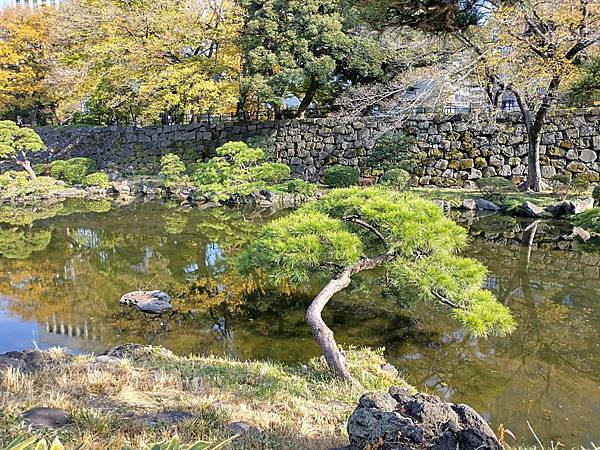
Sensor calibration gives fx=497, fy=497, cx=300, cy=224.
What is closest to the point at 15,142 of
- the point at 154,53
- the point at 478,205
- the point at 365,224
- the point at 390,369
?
the point at 154,53

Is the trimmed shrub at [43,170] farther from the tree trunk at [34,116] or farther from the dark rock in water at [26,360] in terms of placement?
the dark rock in water at [26,360]

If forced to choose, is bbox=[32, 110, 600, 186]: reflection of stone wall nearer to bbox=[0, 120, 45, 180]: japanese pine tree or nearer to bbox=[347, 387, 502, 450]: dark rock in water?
bbox=[0, 120, 45, 180]: japanese pine tree

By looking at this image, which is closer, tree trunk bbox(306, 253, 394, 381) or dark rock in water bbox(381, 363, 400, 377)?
tree trunk bbox(306, 253, 394, 381)

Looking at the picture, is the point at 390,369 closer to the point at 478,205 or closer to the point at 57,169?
the point at 478,205

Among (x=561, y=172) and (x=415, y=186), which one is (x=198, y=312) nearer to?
(x=415, y=186)

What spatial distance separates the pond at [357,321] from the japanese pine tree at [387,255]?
0.46 metres

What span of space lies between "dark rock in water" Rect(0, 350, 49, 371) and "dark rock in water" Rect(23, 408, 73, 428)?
1081mm

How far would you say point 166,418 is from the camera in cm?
262

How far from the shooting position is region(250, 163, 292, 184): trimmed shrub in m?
13.4

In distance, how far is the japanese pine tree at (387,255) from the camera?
438 cm

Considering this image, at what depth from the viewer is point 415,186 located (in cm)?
1401

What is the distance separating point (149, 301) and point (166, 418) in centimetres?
340

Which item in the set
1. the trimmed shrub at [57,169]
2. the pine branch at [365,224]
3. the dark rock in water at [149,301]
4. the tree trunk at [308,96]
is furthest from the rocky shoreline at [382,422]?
the trimmed shrub at [57,169]

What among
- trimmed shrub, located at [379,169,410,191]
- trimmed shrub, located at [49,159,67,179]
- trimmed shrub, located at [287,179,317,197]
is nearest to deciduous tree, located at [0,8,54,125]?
trimmed shrub, located at [49,159,67,179]
